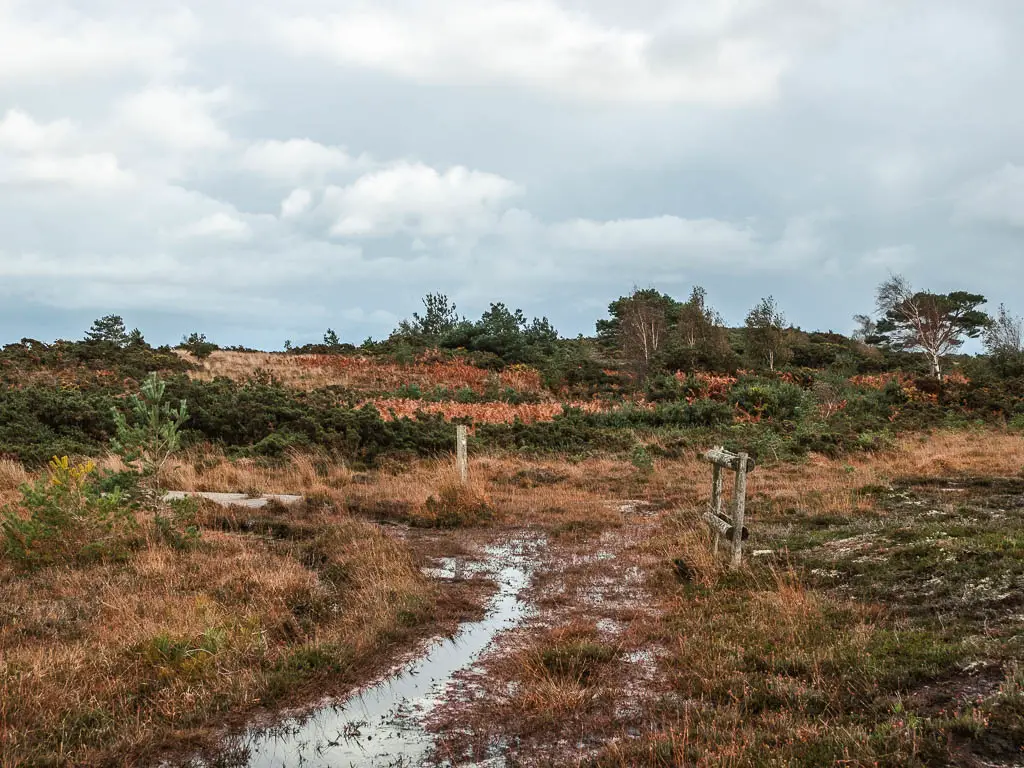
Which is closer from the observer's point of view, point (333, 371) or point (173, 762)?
point (173, 762)

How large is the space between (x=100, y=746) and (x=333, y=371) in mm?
29849

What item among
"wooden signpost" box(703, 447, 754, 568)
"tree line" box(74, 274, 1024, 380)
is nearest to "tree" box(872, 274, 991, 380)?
"tree line" box(74, 274, 1024, 380)

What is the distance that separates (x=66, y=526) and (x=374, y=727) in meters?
5.66

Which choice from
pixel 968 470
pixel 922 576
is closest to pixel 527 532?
pixel 922 576

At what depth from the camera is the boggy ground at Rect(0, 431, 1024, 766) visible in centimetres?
455

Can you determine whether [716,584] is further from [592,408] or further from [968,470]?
[592,408]

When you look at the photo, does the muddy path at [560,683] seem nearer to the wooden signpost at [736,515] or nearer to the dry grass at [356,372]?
the wooden signpost at [736,515]

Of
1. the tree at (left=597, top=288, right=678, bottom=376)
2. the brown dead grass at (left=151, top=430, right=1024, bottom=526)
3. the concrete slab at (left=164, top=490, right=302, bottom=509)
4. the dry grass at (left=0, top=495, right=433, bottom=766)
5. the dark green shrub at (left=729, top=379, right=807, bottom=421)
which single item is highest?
the tree at (left=597, top=288, right=678, bottom=376)

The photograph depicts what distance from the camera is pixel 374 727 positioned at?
17.0 feet

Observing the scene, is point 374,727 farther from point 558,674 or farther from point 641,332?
point 641,332

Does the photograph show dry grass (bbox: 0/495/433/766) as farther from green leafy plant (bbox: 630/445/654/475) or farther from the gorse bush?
green leafy plant (bbox: 630/445/654/475)

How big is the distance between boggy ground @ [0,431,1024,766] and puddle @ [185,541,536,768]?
0.21m

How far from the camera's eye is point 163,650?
590 cm

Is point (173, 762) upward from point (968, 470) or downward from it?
downward
